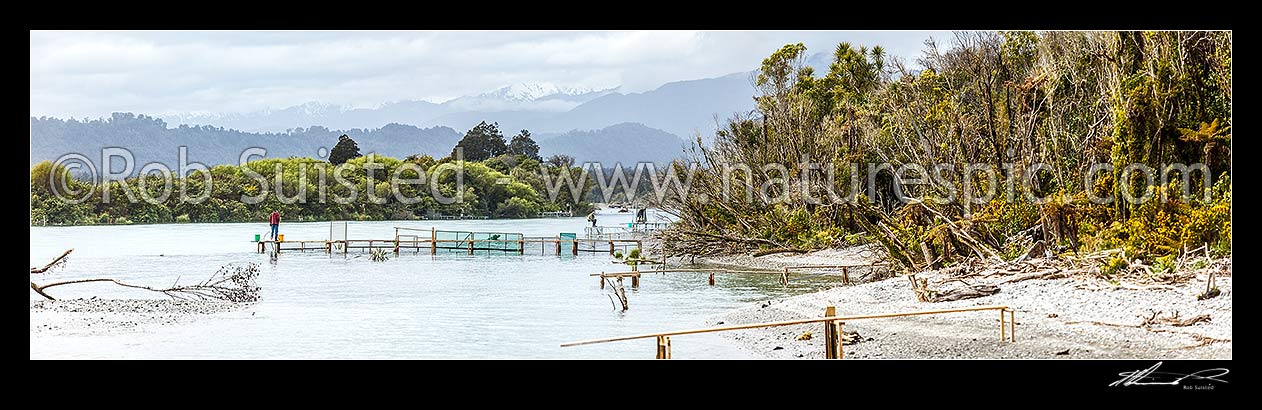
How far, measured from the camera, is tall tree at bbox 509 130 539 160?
104m

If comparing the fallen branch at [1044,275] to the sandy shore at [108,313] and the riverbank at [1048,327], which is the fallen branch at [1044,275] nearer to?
the riverbank at [1048,327]

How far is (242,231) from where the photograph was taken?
5847 cm

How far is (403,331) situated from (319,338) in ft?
4.16

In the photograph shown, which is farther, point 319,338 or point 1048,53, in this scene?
point 1048,53

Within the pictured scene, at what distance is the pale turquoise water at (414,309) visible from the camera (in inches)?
599

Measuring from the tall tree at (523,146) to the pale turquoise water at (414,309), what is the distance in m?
65.5

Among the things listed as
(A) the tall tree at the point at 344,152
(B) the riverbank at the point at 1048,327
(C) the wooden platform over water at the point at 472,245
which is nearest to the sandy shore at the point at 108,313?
(B) the riverbank at the point at 1048,327

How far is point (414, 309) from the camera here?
826 inches

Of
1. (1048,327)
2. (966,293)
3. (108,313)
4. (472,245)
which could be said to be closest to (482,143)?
(472,245)

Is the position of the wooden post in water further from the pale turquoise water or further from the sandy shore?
the sandy shore
